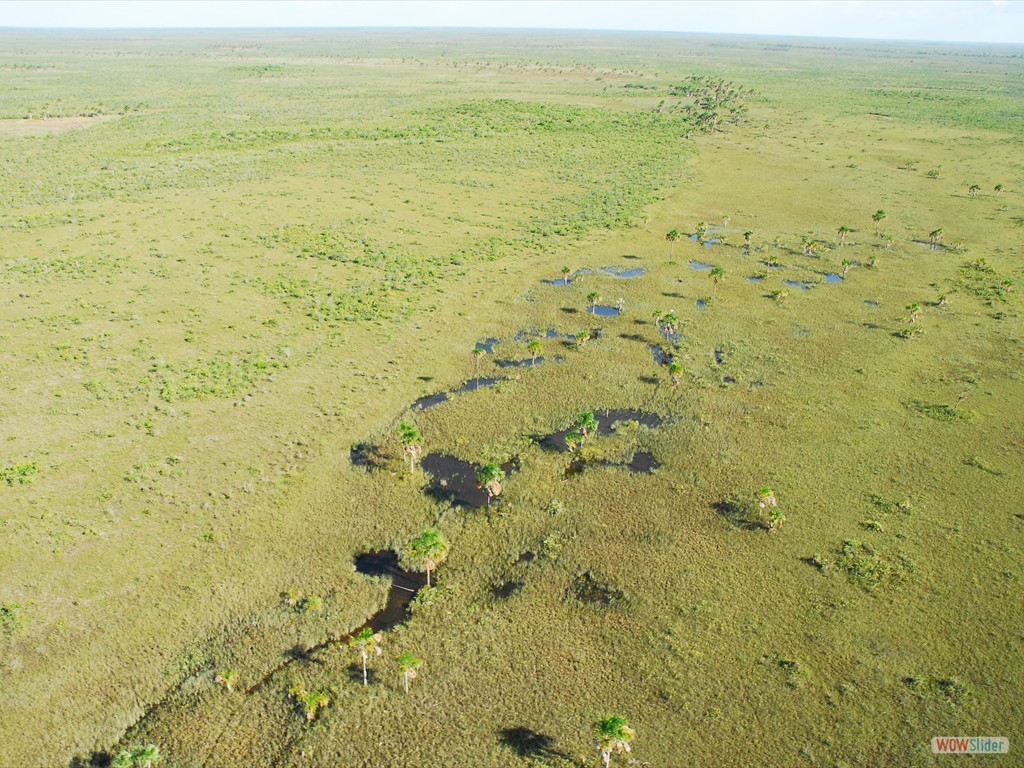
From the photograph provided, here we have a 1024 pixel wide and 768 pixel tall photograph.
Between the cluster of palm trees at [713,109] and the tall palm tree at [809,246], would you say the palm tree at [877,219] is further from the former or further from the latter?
the cluster of palm trees at [713,109]

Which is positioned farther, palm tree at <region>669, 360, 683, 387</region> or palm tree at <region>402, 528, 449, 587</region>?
palm tree at <region>669, 360, 683, 387</region>

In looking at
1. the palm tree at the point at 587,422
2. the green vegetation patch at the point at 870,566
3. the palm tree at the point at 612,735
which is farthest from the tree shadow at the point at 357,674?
the green vegetation patch at the point at 870,566

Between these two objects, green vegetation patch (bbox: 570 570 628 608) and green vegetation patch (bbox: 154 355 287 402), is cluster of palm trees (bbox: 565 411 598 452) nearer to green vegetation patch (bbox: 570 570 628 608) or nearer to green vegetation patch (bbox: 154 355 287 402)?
green vegetation patch (bbox: 570 570 628 608)

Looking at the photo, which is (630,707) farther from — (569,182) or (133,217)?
(569,182)

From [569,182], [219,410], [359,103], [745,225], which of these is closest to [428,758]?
[219,410]

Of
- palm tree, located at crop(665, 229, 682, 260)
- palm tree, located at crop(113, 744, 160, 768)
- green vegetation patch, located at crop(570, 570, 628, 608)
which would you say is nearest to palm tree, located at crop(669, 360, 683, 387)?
green vegetation patch, located at crop(570, 570, 628, 608)

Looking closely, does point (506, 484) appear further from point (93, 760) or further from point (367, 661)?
point (93, 760)
